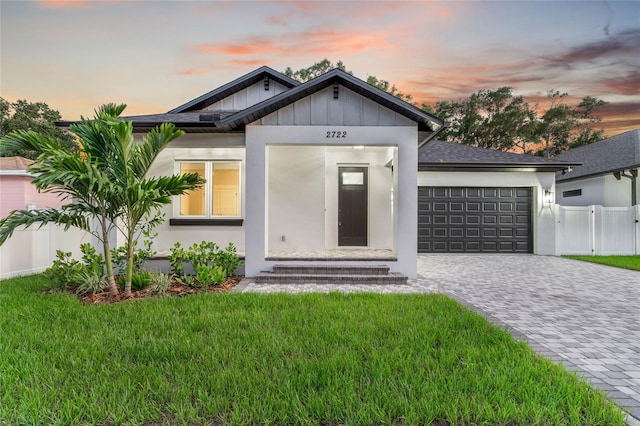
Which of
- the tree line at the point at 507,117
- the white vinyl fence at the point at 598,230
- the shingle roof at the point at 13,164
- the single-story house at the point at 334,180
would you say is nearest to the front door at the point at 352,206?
the single-story house at the point at 334,180

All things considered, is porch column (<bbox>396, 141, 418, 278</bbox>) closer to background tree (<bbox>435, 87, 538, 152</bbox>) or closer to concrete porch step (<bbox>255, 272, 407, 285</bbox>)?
concrete porch step (<bbox>255, 272, 407, 285</bbox>)

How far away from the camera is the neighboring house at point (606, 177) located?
12.2 m

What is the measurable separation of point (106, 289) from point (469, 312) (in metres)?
6.17

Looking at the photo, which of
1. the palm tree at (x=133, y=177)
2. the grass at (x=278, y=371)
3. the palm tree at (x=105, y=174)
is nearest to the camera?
the grass at (x=278, y=371)

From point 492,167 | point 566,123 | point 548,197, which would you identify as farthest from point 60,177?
point 566,123

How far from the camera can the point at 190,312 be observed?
13.6ft

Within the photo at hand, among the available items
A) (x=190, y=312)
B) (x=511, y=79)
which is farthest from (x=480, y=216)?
(x=511, y=79)

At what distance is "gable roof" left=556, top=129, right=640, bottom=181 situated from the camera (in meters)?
12.6

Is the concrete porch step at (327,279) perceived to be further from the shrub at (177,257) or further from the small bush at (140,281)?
the small bush at (140,281)

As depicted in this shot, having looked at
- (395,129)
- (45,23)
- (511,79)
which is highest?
(511,79)

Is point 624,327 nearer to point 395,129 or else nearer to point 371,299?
point 371,299

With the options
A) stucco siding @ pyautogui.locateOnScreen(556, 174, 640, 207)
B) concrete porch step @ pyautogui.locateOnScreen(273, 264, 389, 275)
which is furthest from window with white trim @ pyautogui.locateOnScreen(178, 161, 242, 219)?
stucco siding @ pyautogui.locateOnScreen(556, 174, 640, 207)

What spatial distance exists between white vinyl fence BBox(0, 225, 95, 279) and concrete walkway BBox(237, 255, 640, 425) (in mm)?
5118

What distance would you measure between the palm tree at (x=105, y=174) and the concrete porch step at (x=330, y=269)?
2.76m
